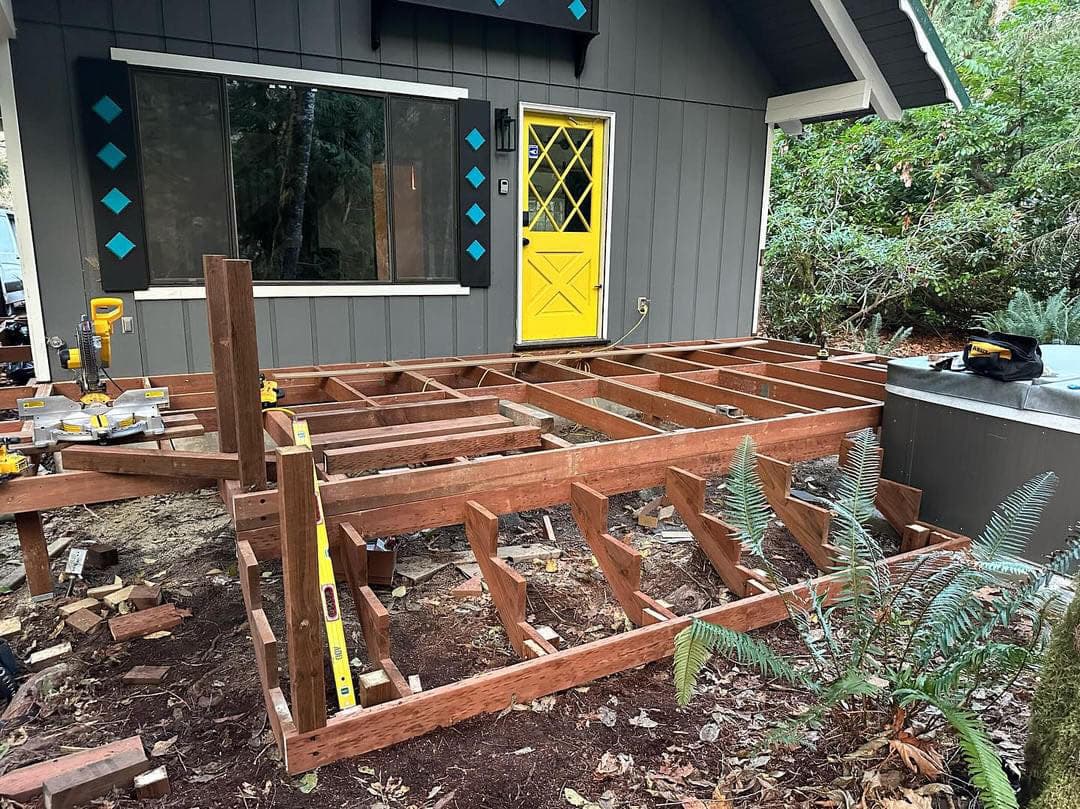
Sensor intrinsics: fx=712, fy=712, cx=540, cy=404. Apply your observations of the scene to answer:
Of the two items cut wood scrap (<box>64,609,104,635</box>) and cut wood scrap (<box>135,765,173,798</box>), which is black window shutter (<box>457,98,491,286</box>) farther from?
cut wood scrap (<box>135,765,173,798</box>)

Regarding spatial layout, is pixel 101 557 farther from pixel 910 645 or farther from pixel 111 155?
pixel 910 645

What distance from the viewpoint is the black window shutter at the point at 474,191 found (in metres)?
5.46

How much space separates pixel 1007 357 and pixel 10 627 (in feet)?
14.1

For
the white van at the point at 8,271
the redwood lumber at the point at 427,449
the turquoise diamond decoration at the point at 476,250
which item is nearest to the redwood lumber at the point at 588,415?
the redwood lumber at the point at 427,449

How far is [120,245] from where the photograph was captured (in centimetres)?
455

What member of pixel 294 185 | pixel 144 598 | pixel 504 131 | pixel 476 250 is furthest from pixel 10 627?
pixel 504 131

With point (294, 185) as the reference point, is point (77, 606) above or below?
below

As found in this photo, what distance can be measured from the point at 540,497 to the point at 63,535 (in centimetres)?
265

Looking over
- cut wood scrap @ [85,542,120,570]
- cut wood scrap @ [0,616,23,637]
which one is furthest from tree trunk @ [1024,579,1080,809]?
cut wood scrap @ [85,542,120,570]

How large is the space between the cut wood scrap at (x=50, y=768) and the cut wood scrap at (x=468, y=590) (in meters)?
1.40

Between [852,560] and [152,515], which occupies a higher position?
[852,560]

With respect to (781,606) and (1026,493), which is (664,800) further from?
(1026,493)

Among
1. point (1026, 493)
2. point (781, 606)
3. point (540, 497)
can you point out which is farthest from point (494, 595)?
point (1026, 493)

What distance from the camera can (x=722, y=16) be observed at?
6.33 meters
